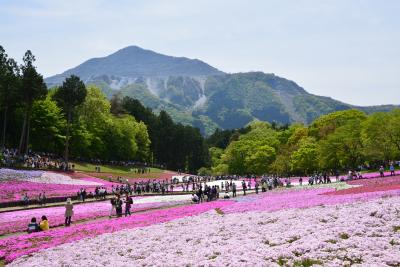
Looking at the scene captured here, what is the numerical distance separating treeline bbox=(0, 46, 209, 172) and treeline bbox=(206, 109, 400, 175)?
18.6 metres

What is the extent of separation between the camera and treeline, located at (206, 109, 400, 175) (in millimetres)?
77562

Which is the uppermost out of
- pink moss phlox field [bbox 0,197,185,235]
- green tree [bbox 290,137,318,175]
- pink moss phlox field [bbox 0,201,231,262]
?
green tree [bbox 290,137,318,175]

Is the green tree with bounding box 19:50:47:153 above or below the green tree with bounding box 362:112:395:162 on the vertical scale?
above

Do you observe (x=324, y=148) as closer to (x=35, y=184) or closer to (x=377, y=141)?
(x=377, y=141)

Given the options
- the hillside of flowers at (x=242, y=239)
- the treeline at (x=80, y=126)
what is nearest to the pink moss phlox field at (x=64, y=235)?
the hillside of flowers at (x=242, y=239)

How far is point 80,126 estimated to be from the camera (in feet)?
330

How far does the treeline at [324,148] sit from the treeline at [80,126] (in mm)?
18575

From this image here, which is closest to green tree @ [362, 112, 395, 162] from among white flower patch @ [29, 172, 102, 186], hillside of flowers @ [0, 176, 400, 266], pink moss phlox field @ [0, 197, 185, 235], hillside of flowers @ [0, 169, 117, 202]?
pink moss phlox field @ [0, 197, 185, 235]

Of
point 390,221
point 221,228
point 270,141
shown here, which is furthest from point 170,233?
point 270,141

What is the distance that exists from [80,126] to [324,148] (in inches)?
2051

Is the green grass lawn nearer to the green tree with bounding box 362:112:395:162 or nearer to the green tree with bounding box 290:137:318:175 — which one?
the green tree with bounding box 290:137:318:175

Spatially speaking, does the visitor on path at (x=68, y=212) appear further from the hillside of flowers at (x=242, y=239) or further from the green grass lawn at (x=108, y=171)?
the green grass lawn at (x=108, y=171)

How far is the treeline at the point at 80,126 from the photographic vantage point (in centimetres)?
7631

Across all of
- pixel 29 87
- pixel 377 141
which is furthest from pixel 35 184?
pixel 377 141
